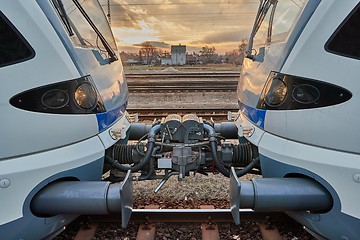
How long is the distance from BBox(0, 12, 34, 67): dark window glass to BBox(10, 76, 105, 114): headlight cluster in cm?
25

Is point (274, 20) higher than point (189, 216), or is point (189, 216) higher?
point (274, 20)

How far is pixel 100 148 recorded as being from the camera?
9.21 feet

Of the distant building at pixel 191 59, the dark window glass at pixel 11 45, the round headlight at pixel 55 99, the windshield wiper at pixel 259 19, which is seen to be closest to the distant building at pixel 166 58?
the distant building at pixel 191 59

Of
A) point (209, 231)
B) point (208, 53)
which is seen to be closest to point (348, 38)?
point (209, 231)

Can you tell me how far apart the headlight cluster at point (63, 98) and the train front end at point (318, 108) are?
1.52 metres

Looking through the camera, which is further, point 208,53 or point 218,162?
point 208,53

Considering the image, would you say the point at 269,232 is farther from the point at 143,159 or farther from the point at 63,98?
the point at 63,98

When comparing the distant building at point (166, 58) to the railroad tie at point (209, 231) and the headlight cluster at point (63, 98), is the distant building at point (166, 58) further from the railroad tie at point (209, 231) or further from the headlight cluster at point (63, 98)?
the headlight cluster at point (63, 98)

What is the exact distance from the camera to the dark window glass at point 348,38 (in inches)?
86.1

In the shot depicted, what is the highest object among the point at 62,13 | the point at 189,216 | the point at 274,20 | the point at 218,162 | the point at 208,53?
the point at 208,53

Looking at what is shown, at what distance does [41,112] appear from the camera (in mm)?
2346

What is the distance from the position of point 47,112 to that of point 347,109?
218 centimetres

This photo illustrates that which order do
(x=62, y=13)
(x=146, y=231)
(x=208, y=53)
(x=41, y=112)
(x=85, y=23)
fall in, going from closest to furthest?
(x=41, y=112) → (x=62, y=13) → (x=85, y=23) → (x=146, y=231) → (x=208, y=53)

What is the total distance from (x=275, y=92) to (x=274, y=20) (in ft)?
3.20
